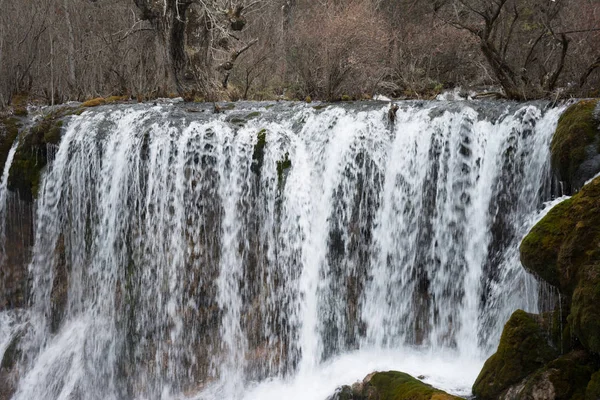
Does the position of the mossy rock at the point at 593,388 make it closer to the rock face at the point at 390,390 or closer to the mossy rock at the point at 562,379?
the mossy rock at the point at 562,379

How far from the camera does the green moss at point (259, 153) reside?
9078 millimetres

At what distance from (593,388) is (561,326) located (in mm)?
852

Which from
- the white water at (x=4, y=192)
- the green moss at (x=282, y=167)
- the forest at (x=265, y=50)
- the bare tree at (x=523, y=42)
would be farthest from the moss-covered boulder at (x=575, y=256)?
the white water at (x=4, y=192)

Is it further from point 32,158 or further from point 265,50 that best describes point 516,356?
point 265,50

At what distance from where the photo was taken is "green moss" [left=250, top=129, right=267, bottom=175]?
9078mm

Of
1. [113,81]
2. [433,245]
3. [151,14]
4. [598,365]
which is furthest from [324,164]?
[113,81]

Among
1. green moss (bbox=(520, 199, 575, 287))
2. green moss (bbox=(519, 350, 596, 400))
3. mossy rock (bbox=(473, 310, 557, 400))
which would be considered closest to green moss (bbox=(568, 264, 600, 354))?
green moss (bbox=(519, 350, 596, 400))

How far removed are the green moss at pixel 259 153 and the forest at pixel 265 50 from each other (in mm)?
2036

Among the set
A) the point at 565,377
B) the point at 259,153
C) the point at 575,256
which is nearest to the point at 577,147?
the point at 575,256

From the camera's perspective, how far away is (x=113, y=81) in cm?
1434

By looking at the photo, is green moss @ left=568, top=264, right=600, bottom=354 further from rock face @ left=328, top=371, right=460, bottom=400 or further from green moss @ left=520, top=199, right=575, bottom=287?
rock face @ left=328, top=371, right=460, bottom=400

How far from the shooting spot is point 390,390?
19.6 feet

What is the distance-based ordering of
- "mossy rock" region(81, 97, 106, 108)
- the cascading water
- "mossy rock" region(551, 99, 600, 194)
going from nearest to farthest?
"mossy rock" region(551, 99, 600, 194), the cascading water, "mossy rock" region(81, 97, 106, 108)

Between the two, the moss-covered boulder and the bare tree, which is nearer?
the moss-covered boulder
